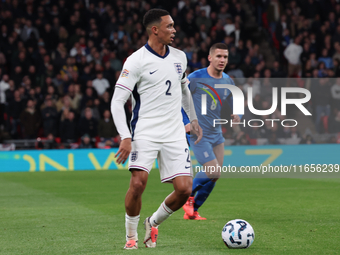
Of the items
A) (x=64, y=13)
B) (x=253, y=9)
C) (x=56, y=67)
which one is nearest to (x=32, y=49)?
(x=56, y=67)

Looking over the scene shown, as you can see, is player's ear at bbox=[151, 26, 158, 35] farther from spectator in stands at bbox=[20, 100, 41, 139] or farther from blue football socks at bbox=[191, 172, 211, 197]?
spectator in stands at bbox=[20, 100, 41, 139]

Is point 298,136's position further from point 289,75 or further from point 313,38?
point 313,38

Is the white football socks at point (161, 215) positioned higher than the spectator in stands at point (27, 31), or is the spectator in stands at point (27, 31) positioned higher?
the spectator in stands at point (27, 31)

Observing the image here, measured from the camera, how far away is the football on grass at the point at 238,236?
524cm

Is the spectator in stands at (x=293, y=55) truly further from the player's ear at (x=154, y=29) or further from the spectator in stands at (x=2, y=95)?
the player's ear at (x=154, y=29)

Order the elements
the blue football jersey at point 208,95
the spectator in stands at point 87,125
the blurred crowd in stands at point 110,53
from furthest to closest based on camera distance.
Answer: the spectator in stands at point 87,125
the blurred crowd in stands at point 110,53
the blue football jersey at point 208,95

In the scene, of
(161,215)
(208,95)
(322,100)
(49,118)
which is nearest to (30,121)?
(49,118)

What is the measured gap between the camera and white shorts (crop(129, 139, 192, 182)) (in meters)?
5.06

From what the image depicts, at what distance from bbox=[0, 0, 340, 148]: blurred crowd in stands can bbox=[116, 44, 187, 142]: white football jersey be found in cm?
895

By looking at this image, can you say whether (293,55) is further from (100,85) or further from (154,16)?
(154,16)

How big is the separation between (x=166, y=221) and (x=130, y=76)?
268 cm

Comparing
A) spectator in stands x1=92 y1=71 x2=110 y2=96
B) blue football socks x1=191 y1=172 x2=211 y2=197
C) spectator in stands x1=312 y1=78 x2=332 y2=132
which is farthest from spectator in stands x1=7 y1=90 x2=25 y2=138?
blue football socks x1=191 y1=172 x2=211 y2=197

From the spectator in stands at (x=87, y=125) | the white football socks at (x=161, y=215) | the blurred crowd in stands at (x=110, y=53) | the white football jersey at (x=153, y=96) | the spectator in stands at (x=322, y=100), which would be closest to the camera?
the white football jersey at (x=153, y=96)

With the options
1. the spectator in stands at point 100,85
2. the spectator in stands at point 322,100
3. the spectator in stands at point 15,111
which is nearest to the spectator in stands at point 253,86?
the spectator in stands at point 322,100
